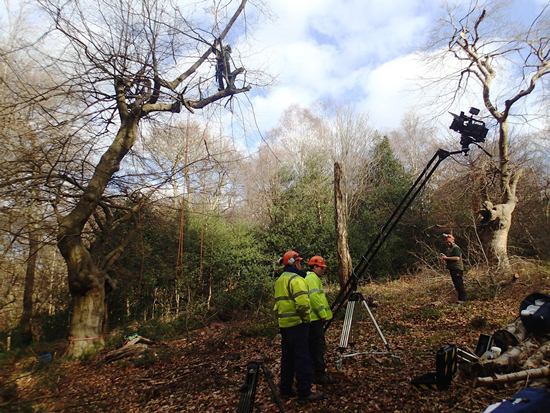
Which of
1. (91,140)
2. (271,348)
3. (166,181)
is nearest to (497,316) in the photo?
(271,348)

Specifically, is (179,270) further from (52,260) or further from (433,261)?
(433,261)

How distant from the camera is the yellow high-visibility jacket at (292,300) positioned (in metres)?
5.11

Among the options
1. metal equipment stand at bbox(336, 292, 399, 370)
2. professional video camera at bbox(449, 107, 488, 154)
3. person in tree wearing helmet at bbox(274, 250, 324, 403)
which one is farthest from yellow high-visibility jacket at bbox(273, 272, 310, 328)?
professional video camera at bbox(449, 107, 488, 154)

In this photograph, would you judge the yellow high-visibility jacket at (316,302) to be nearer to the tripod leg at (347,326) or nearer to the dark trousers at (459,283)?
the tripod leg at (347,326)

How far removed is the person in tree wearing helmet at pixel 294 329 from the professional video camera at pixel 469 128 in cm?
266

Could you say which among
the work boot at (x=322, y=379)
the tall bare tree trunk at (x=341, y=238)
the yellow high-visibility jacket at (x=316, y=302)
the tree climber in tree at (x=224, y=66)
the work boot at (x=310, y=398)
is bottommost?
the work boot at (x=310, y=398)

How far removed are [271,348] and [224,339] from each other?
5.15 ft

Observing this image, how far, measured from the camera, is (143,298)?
48.4 feet

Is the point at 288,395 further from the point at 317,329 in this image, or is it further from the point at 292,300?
the point at 292,300

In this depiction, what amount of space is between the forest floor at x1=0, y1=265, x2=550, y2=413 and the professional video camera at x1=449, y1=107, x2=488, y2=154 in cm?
277

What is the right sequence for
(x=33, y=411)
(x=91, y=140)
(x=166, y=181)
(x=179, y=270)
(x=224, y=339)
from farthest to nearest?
(x=179, y=270) → (x=166, y=181) → (x=224, y=339) → (x=91, y=140) → (x=33, y=411)

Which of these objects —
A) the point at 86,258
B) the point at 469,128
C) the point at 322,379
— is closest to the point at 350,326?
the point at 322,379

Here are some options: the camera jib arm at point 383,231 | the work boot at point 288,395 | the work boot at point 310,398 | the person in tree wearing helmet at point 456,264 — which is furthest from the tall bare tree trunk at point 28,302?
the person in tree wearing helmet at point 456,264

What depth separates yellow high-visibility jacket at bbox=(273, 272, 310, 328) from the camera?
511 cm
